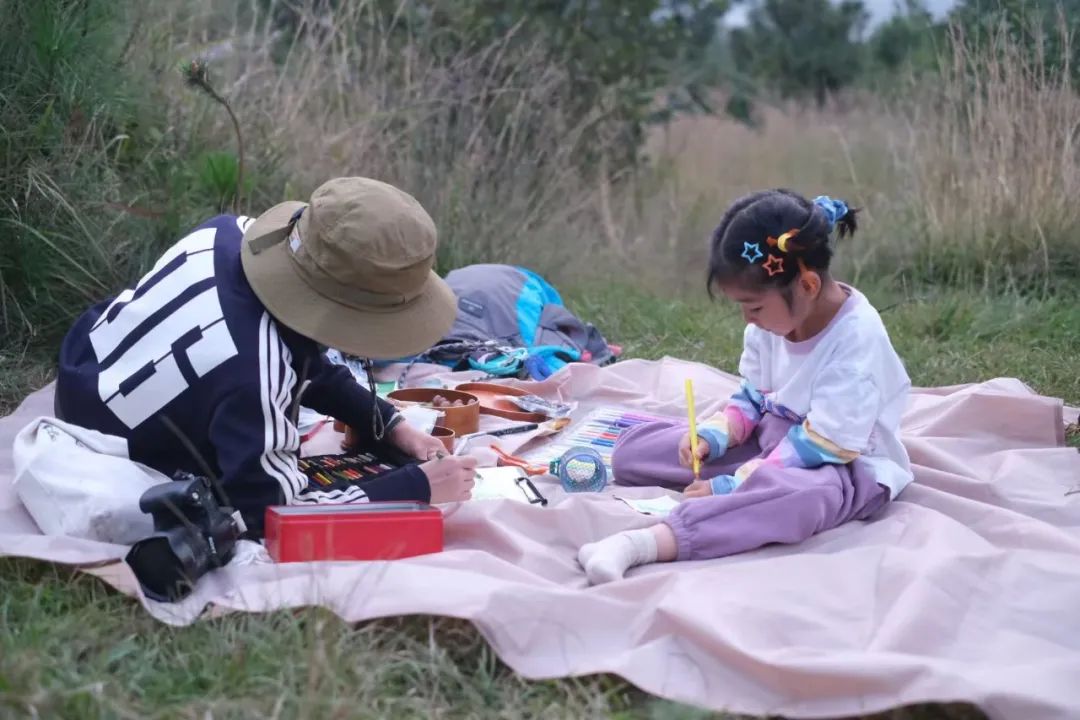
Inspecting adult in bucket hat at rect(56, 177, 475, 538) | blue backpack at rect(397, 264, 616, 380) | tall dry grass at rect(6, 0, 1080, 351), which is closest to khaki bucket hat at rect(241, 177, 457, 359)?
adult in bucket hat at rect(56, 177, 475, 538)

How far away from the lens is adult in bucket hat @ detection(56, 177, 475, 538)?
102 inches

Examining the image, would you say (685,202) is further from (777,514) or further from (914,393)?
(777,514)

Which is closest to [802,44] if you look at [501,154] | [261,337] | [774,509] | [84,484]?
[501,154]

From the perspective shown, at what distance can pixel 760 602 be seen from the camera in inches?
95.9

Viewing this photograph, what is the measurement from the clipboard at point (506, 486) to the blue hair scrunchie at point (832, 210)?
0.99 m

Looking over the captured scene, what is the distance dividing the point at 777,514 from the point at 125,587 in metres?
1.42

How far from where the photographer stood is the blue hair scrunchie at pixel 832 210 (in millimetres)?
2893

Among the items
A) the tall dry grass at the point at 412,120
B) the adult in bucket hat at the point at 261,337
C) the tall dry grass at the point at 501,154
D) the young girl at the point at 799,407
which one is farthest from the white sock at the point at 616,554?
the tall dry grass at the point at 412,120

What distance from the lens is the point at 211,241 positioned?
9.34 ft

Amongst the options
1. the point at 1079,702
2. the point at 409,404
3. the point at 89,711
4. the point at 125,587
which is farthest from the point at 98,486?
the point at 1079,702

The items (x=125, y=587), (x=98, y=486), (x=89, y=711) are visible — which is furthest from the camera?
(x=98, y=486)

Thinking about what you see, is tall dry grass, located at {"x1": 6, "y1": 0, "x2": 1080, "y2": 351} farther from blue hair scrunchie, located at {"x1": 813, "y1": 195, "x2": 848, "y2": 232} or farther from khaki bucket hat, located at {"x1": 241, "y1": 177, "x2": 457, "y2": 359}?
blue hair scrunchie, located at {"x1": 813, "y1": 195, "x2": 848, "y2": 232}

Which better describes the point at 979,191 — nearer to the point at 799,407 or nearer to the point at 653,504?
the point at 799,407

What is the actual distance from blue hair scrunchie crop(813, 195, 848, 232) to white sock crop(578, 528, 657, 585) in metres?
0.86
